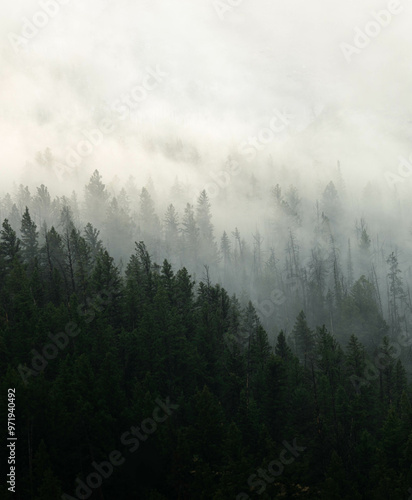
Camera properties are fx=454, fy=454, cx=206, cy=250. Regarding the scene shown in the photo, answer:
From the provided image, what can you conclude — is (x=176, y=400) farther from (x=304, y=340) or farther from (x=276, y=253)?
(x=276, y=253)

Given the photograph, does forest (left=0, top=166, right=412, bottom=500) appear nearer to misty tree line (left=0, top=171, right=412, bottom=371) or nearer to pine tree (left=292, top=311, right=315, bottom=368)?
pine tree (left=292, top=311, right=315, bottom=368)

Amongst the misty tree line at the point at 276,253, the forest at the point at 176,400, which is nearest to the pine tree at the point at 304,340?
the forest at the point at 176,400

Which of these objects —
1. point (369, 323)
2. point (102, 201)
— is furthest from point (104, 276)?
point (102, 201)

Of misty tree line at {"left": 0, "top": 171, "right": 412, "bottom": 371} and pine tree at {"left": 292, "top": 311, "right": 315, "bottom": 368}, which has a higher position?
misty tree line at {"left": 0, "top": 171, "right": 412, "bottom": 371}

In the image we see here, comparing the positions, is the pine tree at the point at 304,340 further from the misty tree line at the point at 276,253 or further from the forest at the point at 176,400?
the misty tree line at the point at 276,253

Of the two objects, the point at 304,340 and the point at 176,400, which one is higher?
the point at 304,340

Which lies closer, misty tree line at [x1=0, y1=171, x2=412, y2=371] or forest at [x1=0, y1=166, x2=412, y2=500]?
forest at [x1=0, y1=166, x2=412, y2=500]

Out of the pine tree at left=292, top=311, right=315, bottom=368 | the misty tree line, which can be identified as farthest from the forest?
the misty tree line

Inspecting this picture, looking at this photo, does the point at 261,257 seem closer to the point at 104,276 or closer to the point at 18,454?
the point at 104,276

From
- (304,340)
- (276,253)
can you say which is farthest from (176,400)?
(276,253)

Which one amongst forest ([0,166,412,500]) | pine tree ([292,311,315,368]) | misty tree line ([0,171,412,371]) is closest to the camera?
forest ([0,166,412,500])

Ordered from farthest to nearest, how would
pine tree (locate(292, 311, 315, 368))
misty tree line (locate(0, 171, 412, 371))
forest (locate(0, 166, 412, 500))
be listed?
misty tree line (locate(0, 171, 412, 371)) < pine tree (locate(292, 311, 315, 368)) < forest (locate(0, 166, 412, 500))

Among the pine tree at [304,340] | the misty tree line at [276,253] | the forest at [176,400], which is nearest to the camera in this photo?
the forest at [176,400]

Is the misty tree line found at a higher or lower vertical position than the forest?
higher
